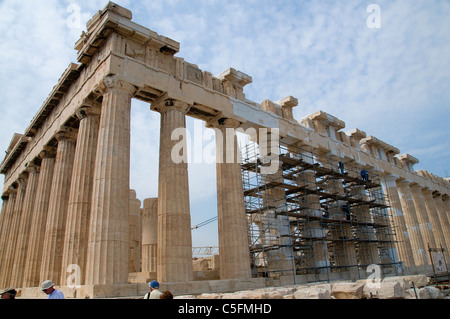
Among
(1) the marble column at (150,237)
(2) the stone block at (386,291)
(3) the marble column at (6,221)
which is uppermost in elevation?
(3) the marble column at (6,221)

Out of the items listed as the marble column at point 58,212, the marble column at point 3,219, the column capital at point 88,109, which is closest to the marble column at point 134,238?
the marble column at point 58,212

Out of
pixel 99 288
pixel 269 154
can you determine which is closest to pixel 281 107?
pixel 269 154

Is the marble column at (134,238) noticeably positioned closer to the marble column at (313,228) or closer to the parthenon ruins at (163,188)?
the parthenon ruins at (163,188)

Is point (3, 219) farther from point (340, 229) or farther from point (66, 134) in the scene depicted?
point (340, 229)

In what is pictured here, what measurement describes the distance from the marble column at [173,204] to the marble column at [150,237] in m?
4.66

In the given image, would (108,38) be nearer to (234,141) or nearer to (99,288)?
(234,141)

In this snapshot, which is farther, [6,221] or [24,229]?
[6,221]

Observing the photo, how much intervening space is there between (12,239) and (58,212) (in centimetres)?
1065

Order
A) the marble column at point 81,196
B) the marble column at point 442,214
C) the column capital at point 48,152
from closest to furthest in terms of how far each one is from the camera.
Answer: the marble column at point 81,196 → the column capital at point 48,152 → the marble column at point 442,214

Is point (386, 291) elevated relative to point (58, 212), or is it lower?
lower

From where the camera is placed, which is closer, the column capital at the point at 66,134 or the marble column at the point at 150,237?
the marble column at the point at 150,237

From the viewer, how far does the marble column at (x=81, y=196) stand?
16297 millimetres

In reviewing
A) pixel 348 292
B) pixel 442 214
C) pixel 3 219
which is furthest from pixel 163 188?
pixel 442 214

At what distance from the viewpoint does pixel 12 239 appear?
27.3 metres
